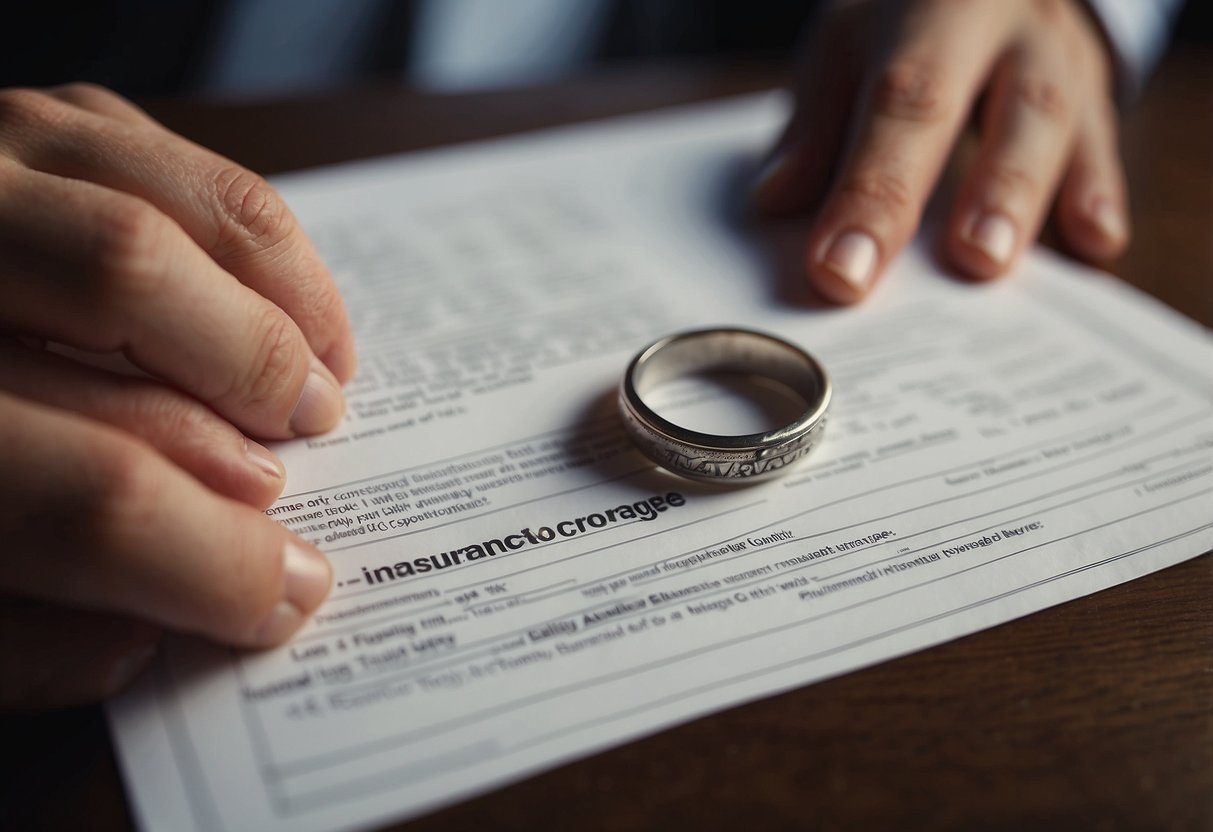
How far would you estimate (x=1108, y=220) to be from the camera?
78 centimetres

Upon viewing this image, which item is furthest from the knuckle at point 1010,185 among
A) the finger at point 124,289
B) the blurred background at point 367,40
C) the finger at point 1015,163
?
the finger at point 124,289

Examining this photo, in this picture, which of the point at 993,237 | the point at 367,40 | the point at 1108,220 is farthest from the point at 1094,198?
the point at 367,40

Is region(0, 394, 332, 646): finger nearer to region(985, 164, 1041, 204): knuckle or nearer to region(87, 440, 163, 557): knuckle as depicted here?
region(87, 440, 163, 557): knuckle

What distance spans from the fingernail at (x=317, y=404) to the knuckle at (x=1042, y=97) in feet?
2.19

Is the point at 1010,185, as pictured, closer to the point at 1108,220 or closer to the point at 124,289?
the point at 1108,220

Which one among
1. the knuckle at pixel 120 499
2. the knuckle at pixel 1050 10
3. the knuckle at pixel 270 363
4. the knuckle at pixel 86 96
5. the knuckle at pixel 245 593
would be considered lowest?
the knuckle at pixel 1050 10

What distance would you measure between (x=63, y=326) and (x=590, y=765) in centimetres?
32

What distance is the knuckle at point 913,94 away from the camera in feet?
2.42

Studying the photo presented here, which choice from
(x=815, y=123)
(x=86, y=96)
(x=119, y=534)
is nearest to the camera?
(x=119, y=534)

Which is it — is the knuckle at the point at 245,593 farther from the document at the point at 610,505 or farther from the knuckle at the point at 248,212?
the knuckle at the point at 248,212

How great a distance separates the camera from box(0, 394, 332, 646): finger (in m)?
0.36

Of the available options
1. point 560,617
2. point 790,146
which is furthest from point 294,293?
point 790,146

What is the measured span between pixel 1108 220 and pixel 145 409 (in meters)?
0.78

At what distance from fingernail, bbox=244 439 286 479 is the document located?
19 mm
